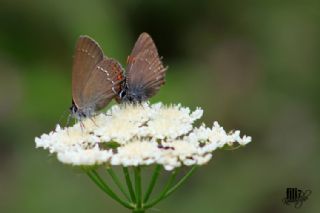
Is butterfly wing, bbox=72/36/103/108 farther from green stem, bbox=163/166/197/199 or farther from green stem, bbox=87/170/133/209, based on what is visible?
green stem, bbox=163/166/197/199

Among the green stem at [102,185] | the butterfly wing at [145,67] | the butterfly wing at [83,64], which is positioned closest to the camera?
the green stem at [102,185]

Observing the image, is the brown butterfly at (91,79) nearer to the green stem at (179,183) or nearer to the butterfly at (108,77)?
the butterfly at (108,77)

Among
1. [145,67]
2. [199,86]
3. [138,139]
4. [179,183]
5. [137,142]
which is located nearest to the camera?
[179,183]

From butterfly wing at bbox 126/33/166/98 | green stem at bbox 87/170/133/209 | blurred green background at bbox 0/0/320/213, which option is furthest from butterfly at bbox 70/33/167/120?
blurred green background at bbox 0/0/320/213

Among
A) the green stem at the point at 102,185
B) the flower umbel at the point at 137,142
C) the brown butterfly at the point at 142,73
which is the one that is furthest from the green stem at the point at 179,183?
the brown butterfly at the point at 142,73

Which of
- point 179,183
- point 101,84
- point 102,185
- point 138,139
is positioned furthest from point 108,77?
point 179,183

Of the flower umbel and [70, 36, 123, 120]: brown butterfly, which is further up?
[70, 36, 123, 120]: brown butterfly

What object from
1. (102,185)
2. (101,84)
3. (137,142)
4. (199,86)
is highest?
(199,86)

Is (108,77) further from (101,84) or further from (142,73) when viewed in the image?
(142,73)
